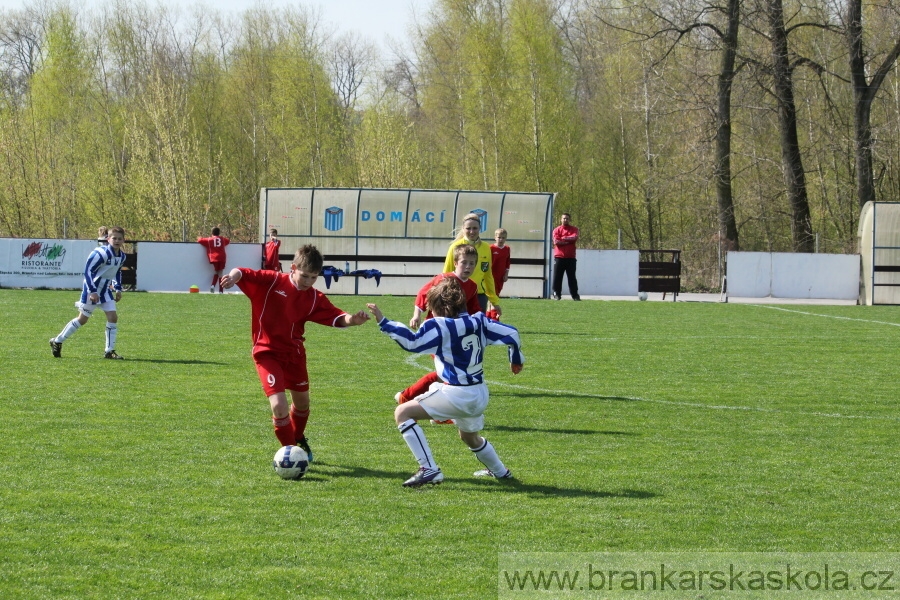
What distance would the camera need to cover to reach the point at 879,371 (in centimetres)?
1288

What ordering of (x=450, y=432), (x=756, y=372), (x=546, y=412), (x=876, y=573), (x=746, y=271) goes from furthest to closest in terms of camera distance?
(x=746, y=271)
(x=756, y=372)
(x=546, y=412)
(x=450, y=432)
(x=876, y=573)

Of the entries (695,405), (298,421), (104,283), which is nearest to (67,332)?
(104,283)

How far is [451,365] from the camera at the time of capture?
646 cm

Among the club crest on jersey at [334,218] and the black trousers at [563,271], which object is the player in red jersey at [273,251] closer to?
the club crest on jersey at [334,218]

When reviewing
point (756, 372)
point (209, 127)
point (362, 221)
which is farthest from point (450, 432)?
point (209, 127)

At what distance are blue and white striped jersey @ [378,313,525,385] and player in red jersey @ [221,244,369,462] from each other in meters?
0.85

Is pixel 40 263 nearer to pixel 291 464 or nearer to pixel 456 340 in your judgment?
pixel 291 464

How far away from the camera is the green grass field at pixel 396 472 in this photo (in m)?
4.96

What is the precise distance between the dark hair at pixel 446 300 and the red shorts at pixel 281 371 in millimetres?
1242

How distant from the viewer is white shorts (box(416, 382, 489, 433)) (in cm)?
643

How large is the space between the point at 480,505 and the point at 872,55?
3404 cm

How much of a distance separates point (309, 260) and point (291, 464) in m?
1.36

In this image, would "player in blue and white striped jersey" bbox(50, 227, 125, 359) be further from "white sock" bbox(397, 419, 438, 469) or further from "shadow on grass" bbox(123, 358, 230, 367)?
"white sock" bbox(397, 419, 438, 469)

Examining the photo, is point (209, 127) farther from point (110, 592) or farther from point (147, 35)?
point (110, 592)
